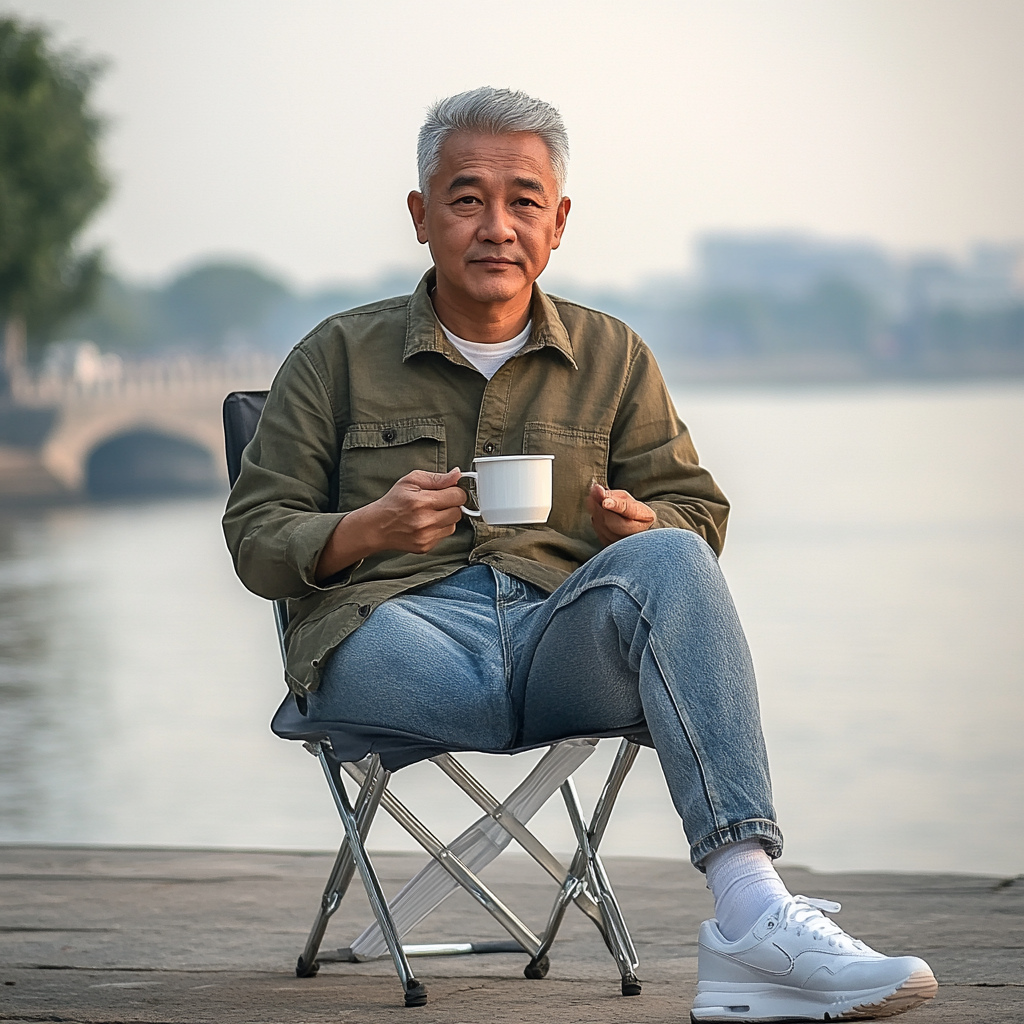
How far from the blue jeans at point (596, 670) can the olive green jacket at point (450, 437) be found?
0.30ft

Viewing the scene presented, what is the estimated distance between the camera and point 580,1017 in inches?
84.7

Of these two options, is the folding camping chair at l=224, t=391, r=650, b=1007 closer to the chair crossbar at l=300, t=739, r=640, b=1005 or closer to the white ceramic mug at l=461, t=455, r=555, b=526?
the chair crossbar at l=300, t=739, r=640, b=1005

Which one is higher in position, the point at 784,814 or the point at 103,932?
the point at 103,932

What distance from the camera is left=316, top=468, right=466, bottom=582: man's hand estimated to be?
2172mm

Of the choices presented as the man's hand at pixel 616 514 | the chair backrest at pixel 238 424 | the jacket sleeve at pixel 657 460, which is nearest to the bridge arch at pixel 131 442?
the chair backrest at pixel 238 424

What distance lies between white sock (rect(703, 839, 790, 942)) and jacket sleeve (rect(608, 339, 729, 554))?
1.86 ft

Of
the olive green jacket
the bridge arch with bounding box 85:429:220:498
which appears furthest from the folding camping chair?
the bridge arch with bounding box 85:429:220:498

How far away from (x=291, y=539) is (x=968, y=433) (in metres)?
47.5

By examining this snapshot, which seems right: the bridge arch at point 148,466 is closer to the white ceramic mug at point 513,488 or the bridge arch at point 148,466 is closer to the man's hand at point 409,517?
the man's hand at point 409,517

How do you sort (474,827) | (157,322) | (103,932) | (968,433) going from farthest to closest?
(157,322)
(968,433)
(103,932)
(474,827)

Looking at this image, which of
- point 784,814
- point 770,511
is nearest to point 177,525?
point 770,511

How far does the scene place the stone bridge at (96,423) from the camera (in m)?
36.0

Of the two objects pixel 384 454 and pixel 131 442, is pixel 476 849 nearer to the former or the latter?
pixel 384 454

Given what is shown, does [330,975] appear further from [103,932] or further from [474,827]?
[103,932]
